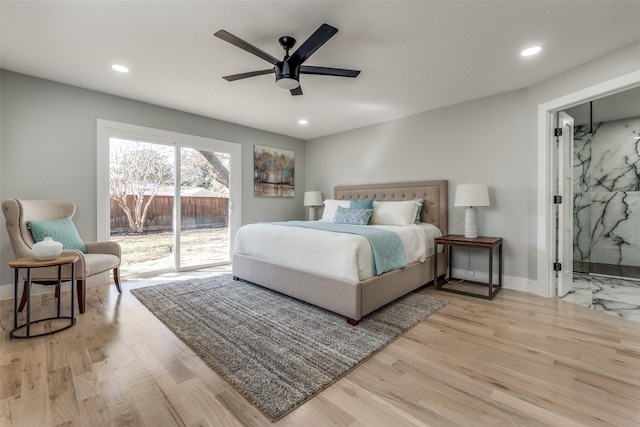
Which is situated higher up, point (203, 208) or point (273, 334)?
point (203, 208)

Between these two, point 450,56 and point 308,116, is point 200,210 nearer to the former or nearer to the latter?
point 308,116

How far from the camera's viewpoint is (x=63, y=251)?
8.32 feet

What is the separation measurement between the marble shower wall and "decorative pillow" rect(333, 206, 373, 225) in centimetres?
358

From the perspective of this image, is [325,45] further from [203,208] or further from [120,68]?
[203,208]

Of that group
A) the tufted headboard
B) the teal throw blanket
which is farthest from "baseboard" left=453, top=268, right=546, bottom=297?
the teal throw blanket

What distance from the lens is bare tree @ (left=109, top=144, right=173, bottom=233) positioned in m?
3.66

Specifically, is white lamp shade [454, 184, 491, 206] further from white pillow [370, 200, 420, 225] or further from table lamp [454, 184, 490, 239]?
white pillow [370, 200, 420, 225]

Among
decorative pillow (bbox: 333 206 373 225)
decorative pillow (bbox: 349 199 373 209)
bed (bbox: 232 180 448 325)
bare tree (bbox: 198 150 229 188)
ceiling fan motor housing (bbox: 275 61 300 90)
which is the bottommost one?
bed (bbox: 232 180 448 325)

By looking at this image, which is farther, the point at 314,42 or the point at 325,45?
the point at 325,45

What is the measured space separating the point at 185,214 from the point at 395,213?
3.12m

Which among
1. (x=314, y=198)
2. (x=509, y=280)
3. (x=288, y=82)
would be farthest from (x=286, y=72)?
(x=509, y=280)

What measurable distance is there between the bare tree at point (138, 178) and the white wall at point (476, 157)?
10.5ft

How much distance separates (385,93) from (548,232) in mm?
2434

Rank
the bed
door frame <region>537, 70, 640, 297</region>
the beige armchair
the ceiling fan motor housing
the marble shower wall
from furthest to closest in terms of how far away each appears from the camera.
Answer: the marble shower wall < door frame <region>537, 70, 640, 297</region> < the beige armchair < the bed < the ceiling fan motor housing
